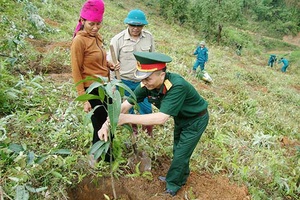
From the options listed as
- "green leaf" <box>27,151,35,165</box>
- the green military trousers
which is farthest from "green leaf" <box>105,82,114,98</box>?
the green military trousers

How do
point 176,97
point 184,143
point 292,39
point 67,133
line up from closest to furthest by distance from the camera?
point 176,97 → point 184,143 → point 67,133 → point 292,39

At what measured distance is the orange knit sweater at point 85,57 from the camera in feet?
7.84

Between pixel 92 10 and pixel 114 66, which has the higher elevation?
pixel 92 10

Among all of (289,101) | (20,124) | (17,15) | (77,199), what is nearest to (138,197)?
(77,199)

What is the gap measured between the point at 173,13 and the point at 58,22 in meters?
15.4

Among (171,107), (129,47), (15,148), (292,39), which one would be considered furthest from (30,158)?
→ (292,39)

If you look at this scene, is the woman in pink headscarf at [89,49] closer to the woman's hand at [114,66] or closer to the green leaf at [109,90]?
the woman's hand at [114,66]

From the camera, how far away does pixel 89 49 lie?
8.07 feet

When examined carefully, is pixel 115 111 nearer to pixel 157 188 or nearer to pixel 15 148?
pixel 15 148

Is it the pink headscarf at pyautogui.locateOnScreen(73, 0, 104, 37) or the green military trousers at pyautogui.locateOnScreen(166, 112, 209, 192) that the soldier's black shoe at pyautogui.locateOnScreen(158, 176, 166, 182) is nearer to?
the green military trousers at pyautogui.locateOnScreen(166, 112, 209, 192)

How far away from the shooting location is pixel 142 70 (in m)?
2.21

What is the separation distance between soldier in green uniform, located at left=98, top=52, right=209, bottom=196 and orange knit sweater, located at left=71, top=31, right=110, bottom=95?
0.39 metres

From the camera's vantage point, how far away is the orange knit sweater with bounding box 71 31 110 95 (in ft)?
7.84

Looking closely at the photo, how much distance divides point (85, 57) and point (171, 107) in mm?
857
